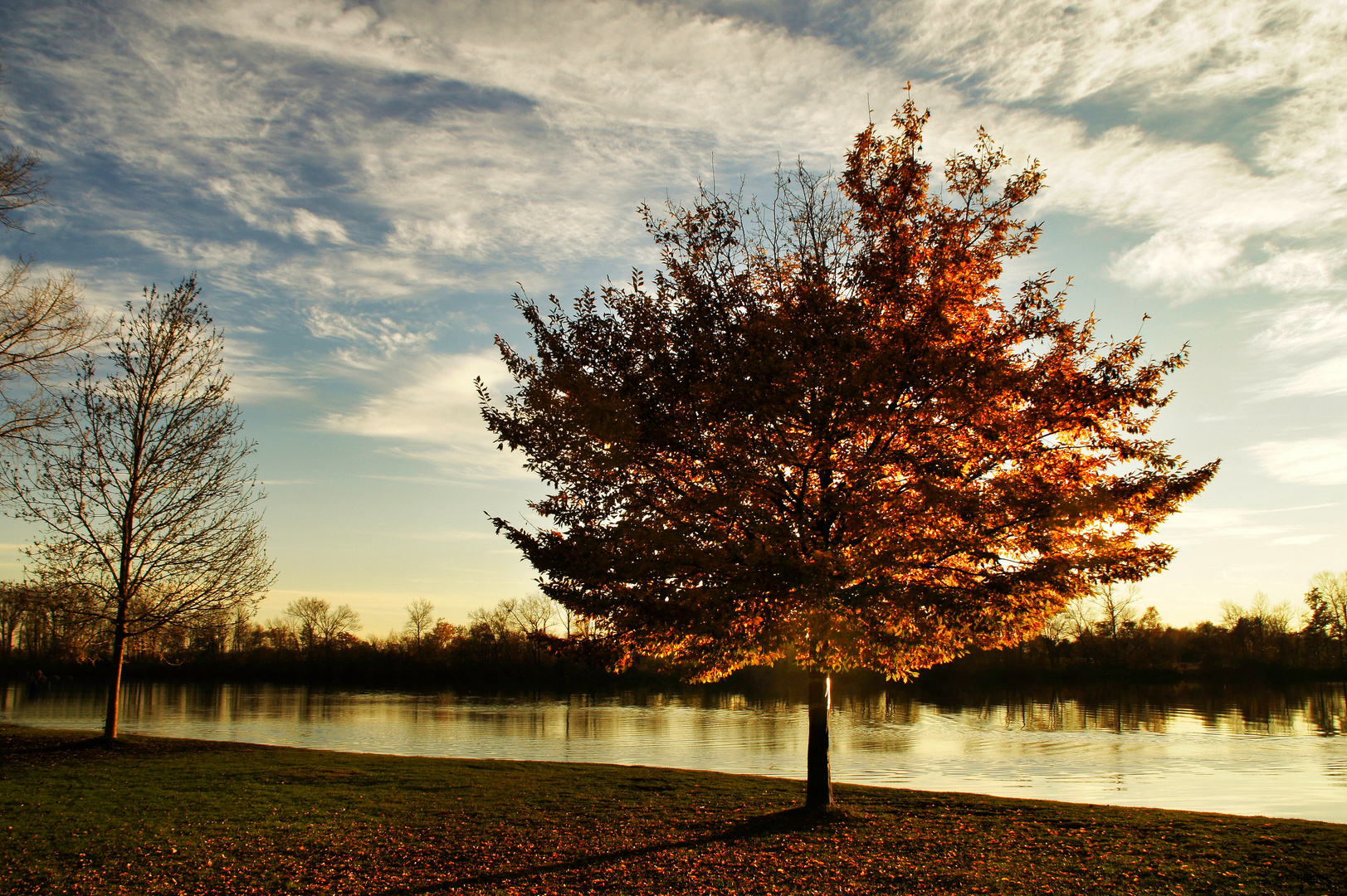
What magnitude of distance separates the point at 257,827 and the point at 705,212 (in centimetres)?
1076

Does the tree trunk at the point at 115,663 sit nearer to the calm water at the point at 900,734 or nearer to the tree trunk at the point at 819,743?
the calm water at the point at 900,734

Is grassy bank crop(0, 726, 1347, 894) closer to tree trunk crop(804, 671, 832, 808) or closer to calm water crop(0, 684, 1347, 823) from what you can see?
tree trunk crop(804, 671, 832, 808)

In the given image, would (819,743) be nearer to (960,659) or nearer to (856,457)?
(856,457)

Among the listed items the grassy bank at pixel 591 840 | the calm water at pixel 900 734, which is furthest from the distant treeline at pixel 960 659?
the grassy bank at pixel 591 840

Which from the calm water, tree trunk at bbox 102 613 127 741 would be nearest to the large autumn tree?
the calm water

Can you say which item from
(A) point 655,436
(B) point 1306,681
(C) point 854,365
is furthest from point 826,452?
(B) point 1306,681

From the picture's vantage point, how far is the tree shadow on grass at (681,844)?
8.23 meters

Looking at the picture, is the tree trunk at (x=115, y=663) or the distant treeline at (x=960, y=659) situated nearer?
the tree trunk at (x=115, y=663)

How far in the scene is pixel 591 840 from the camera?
404 inches

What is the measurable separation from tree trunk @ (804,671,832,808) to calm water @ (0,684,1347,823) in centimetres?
691

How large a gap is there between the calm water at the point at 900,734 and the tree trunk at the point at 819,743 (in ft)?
22.7

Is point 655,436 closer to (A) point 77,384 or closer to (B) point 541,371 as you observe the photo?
(B) point 541,371

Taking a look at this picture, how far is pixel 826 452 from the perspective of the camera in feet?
32.7

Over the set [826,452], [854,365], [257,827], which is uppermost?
[854,365]
